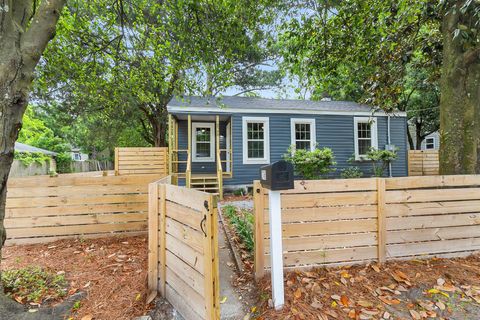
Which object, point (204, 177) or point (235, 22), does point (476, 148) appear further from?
point (204, 177)

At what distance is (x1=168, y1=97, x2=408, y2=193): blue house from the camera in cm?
884

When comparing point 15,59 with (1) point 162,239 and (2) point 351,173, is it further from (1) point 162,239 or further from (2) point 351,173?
(2) point 351,173

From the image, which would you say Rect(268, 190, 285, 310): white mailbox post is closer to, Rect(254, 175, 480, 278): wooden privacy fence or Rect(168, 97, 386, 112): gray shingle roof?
Rect(254, 175, 480, 278): wooden privacy fence

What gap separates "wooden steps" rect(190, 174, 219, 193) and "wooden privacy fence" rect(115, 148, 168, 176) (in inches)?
103

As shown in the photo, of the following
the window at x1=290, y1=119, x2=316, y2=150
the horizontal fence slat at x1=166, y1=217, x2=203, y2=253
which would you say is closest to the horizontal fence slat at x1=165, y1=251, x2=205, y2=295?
the horizontal fence slat at x1=166, y1=217, x2=203, y2=253

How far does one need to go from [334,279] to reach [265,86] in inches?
646

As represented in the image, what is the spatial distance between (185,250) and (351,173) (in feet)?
30.3

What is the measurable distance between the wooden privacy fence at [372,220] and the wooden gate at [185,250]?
861mm

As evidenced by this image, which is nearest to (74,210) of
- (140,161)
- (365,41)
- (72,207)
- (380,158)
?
(72,207)

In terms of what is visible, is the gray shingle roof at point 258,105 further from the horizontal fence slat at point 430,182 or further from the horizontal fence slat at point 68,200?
the horizontal fence slat at point 430,182

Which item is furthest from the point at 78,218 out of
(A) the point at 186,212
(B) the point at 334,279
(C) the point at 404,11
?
(C) the point at 404,11

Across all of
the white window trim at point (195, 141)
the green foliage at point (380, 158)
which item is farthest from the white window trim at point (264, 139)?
the green foliage at point (380, 158)

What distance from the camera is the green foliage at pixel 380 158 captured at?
31.5 ft

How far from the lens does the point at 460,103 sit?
Result: 11.1 feet
